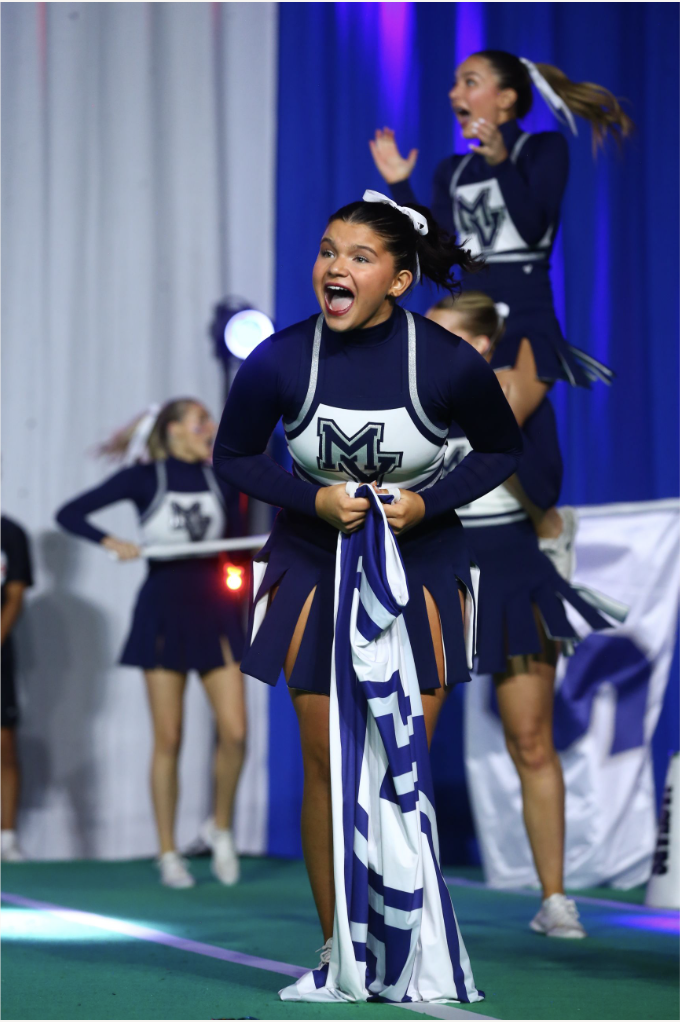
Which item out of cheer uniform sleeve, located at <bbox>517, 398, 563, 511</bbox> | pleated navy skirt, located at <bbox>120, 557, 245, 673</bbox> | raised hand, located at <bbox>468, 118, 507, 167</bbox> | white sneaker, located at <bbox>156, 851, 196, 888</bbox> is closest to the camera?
cheer uniform sleeve, located at <bbox>517, 398, 563, 511</bbox>

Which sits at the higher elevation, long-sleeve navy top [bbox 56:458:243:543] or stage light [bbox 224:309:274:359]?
stage light [bbox 224:309:274:359]

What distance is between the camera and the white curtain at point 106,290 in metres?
4.84

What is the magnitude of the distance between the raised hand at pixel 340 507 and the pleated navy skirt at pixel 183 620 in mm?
2146

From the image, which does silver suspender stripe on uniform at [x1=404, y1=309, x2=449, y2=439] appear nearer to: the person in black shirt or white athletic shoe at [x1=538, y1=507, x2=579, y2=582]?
white athletic shoe at [x1=538, y1=507, x2=579, y2=582]

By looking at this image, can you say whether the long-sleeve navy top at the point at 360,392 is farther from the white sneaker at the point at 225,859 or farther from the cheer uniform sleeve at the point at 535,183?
the white sneaker at the point at 225,859

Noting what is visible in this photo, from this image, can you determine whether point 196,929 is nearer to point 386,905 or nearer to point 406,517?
point 386,905

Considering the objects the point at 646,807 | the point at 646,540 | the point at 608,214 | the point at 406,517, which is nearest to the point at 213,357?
the point at 608,214

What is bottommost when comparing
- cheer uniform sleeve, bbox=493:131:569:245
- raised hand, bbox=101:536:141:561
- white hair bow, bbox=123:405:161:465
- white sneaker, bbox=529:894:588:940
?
white sneaker, bbox=529:894:588:940

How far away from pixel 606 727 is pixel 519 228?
5.14 ft

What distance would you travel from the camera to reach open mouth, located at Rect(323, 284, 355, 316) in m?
2.11

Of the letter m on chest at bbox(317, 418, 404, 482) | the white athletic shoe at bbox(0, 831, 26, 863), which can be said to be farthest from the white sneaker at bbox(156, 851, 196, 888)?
the letter m on chest at bbox(317, 418, 404, 482)

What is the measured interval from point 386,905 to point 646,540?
2.14 meters

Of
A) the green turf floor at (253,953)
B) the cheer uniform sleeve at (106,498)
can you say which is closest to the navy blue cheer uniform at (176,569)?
the cheer uniform sleeve at (106,498)

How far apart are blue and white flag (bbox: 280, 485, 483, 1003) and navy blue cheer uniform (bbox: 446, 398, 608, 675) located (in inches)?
36.4
